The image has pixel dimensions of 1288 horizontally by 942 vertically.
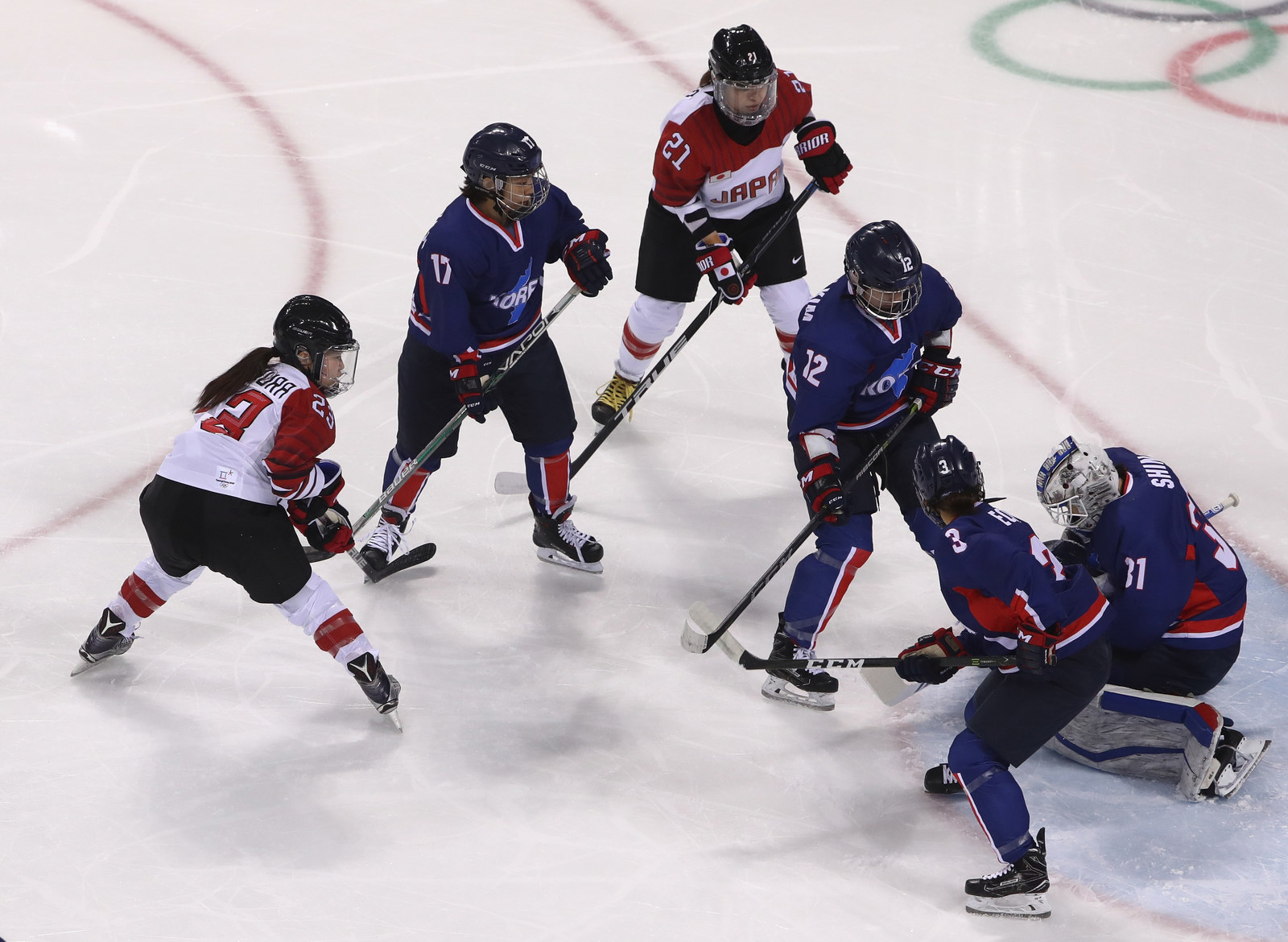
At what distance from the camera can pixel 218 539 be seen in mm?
2863

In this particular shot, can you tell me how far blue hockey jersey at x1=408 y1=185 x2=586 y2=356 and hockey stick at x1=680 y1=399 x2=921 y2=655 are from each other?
863 mm

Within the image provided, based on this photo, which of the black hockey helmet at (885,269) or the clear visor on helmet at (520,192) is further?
the clear visor on helmet at (520,192)

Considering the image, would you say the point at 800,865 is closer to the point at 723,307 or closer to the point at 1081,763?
Answer: the point at 1081,763

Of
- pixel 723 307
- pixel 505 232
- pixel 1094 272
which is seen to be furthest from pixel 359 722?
pixel 1094 272

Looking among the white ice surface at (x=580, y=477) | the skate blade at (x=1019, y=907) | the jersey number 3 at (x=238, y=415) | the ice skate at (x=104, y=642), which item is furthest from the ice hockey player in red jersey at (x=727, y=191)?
the skate blade at (x=1019, y=907)

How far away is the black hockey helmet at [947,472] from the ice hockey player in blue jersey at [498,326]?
1044mm

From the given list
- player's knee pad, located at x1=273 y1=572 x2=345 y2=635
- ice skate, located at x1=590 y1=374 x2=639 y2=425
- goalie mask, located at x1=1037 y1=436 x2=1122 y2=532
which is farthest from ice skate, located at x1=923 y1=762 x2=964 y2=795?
ice skate, located at x1=590 y1=374 x2=639 y2=425

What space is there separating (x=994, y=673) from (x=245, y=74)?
184 inches

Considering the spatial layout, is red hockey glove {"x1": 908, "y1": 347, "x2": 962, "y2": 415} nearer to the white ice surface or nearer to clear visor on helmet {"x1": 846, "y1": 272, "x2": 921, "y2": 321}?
clear visor on helmet {"x1": 846, "y1": 272, "x2": 921, "y2": 321}

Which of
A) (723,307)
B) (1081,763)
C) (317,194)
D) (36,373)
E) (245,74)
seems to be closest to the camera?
(1081,763)

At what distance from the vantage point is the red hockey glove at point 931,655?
2.83 m

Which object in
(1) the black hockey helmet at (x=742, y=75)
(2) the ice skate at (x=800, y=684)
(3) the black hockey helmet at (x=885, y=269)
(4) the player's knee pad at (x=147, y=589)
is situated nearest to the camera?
(3) the black hockey helmet at (x=885, y=269)

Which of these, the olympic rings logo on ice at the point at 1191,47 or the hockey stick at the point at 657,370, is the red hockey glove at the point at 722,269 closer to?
the hockey stick at the point at 657,370

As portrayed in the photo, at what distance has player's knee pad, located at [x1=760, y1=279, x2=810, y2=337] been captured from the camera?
13.1 ft
